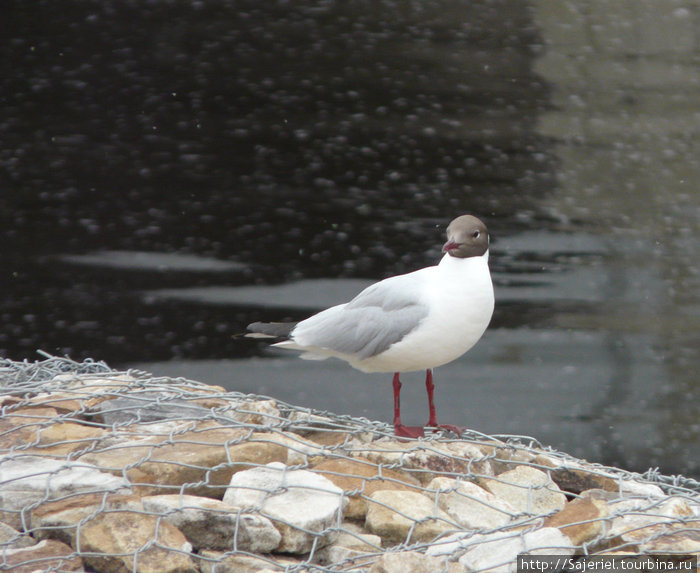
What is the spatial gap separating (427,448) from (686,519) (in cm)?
69

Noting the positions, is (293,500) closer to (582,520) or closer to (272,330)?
(582,520)

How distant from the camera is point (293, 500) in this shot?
1.89 meters

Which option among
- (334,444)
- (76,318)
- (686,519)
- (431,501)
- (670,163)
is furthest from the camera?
(670,163)

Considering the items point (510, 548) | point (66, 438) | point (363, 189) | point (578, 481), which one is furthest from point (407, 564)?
point (363, 189)

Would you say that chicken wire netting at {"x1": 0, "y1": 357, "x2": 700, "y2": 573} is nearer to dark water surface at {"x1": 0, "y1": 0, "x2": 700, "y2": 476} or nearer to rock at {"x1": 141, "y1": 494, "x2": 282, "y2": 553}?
rock at {"x1": 141, "y1": 494, "x2": 282, "y2": 553}

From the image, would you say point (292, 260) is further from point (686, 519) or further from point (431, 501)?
point (686, 519)

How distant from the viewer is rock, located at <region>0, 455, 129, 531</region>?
1854mm

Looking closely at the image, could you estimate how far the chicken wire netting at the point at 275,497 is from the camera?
170 centimetres

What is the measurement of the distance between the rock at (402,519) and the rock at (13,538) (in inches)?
26.2

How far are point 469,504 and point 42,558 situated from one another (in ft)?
2.90

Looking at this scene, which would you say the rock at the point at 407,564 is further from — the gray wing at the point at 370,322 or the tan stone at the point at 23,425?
the tan stone at the point at 23,425

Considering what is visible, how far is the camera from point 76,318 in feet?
17.2

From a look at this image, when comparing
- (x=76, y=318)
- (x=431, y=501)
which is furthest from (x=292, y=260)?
(x=431, y=501)

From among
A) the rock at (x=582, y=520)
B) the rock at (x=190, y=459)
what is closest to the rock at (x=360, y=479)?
the rock at (x=190, y=459)
